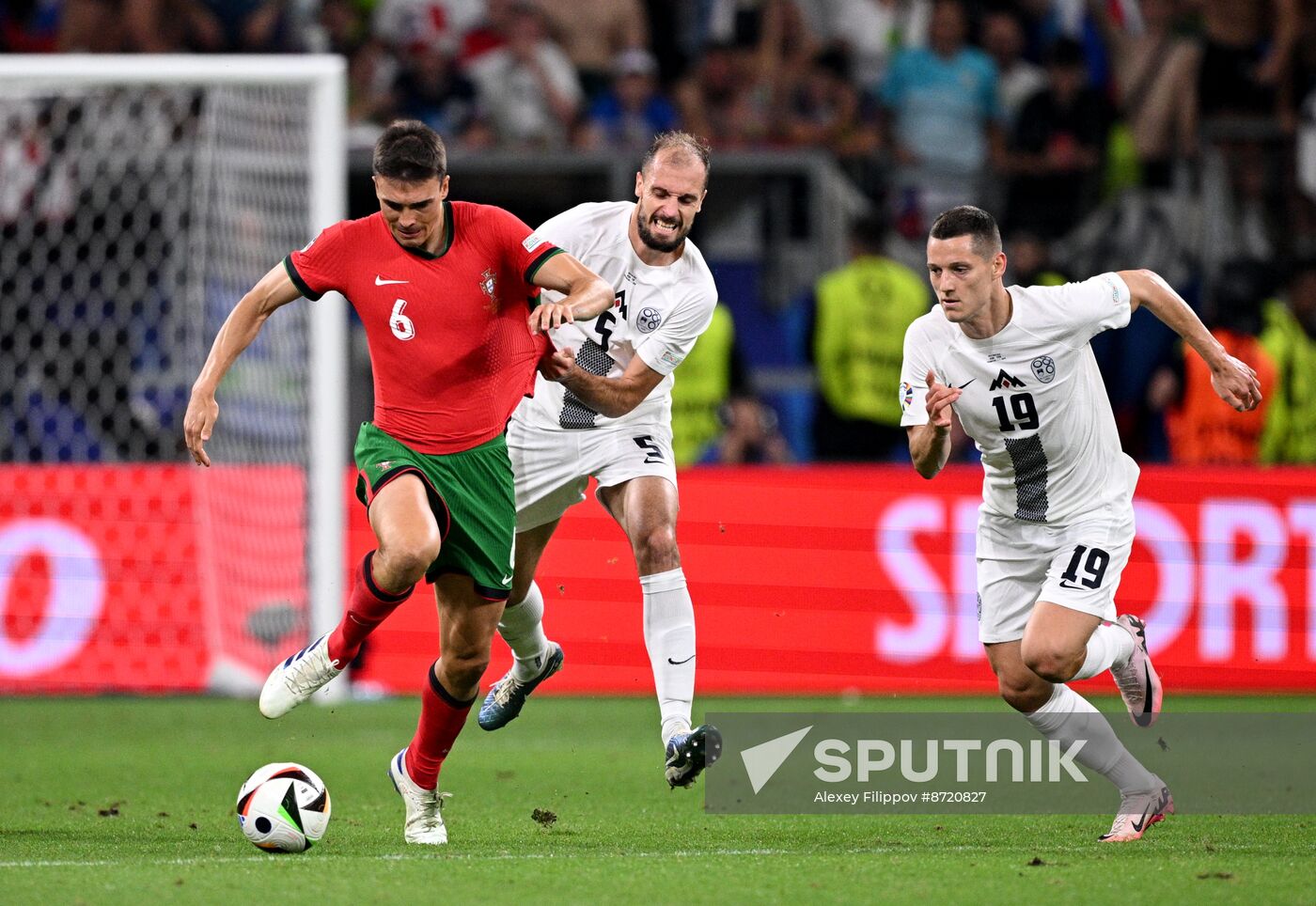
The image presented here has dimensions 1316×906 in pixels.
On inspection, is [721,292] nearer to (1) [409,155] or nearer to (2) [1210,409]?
(2) [1210,409]

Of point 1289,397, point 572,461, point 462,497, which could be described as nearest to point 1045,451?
point 572,461

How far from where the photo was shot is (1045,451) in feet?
23.1

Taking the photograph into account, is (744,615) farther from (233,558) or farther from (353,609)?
(353,609)

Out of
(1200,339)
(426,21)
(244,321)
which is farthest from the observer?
(426,21)

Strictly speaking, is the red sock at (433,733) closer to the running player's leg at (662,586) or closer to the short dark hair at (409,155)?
the running player's leg at (662,586)

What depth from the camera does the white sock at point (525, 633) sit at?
7965mm

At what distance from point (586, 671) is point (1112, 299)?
576cm

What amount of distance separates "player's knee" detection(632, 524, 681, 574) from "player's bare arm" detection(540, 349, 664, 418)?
51 cm

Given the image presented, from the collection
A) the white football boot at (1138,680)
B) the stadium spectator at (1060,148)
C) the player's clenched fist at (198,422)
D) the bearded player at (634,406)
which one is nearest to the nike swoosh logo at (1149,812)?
the white football boot at (1138,680)

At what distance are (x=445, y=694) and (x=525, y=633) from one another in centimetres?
130

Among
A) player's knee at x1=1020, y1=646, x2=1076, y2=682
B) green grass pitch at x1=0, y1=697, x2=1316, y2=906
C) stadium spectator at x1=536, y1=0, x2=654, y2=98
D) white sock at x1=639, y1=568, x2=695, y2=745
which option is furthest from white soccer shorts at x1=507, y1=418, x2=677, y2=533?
stadium spectator at x1=536, y1=0, x2=654, y2=98

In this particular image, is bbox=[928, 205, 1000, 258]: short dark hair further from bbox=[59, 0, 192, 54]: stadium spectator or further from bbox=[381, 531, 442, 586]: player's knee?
bbox=[59, 0, 192, 54]: stadium spectator

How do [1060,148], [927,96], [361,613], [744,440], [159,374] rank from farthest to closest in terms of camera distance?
[927,96], [1060,148], [744,440], [159,374], [361,613]

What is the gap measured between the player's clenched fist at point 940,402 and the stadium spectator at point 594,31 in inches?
370
